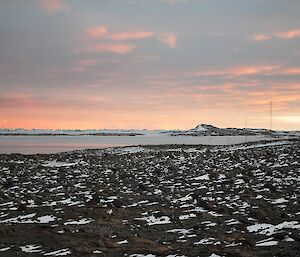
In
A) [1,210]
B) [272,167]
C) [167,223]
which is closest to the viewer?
[167,223]

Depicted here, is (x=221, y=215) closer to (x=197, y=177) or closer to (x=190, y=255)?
(x=190, y=255)

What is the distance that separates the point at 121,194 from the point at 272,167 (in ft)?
27.3

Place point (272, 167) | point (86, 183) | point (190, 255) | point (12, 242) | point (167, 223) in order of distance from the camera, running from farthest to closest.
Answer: point (272, 167) → point (86, 183) → point (167, 223) → point (12, 242) → point (190, 255)

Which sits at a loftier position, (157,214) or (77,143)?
(77,143)

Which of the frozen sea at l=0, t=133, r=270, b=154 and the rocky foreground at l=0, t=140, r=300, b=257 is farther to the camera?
the frozen sea at l=0, t=133, r=270, b=154

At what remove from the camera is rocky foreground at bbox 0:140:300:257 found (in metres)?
7.99

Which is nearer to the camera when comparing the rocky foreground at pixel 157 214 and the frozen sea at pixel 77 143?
the rocky foreground at pixel 157 214

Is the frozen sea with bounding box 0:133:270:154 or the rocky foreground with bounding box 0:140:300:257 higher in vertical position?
the frozen sea with bounding box 0:133:270:154

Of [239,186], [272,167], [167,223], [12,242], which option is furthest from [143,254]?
[272,167]

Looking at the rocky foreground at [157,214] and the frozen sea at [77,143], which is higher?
the frozen sea at [77,143]

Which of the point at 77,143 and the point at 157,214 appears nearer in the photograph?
the point at 157,214

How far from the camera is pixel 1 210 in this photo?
11891mm

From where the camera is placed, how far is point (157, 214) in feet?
36.0

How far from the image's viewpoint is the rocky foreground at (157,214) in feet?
26.2
